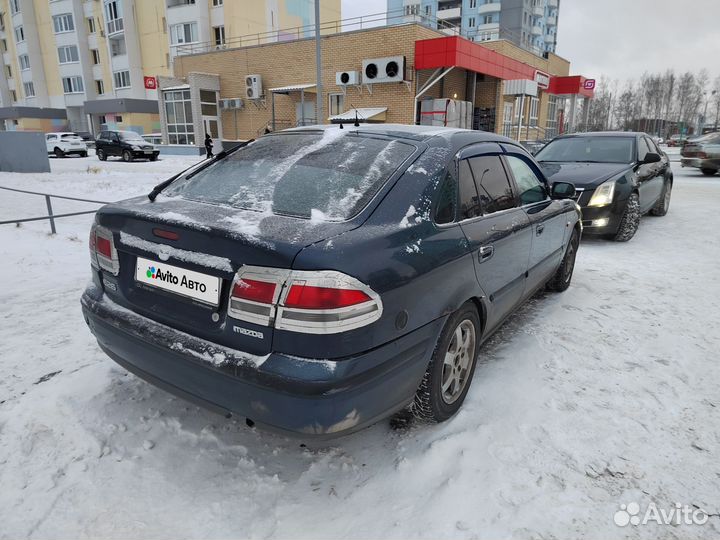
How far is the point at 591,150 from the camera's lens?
7758 millimetres

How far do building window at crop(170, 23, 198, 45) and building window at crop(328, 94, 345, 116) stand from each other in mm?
17259

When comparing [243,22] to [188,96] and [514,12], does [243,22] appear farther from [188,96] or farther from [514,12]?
[514,12]

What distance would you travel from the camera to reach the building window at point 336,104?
25.1 metres

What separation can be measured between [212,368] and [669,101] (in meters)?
92.5

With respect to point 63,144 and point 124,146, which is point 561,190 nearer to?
point 124,146

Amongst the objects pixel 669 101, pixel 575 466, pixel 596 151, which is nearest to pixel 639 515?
pixel 575 466

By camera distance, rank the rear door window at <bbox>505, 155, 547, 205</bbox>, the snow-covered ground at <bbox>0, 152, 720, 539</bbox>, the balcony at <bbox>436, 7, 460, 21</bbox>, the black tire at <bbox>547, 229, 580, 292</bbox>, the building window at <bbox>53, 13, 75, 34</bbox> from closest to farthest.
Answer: the snow-covered ground at <bbox>0, 152, 720, 539</bbox>
the rear door window at <bbox>505, 155, 547, 205</bbox>
the black tire at <bbox>547, 229, 580, 292</bbox>
the building window at <bbox>53, 13, 75, 34</bbox>
the balcony at <bbox>436, 7, 460, 21</bbox>

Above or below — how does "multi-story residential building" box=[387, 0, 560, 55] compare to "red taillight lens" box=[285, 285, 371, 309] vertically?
above

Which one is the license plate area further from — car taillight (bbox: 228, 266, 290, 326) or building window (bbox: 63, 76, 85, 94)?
building window (bbox: 63, 76, 85, 94)

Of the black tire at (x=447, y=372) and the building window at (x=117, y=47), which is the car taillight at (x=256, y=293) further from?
the building window at (x=117, y=47)

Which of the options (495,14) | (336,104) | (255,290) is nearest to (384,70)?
(336,104)

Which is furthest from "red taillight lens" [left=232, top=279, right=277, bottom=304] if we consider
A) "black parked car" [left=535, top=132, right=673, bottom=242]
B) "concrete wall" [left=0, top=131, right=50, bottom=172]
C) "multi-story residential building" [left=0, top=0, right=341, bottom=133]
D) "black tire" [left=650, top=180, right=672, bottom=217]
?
"multi-story residential building" [left=0, top=0, right=341, bottom=133]

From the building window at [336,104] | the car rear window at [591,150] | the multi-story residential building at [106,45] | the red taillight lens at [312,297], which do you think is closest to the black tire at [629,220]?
A: the car rear window at [591,150]

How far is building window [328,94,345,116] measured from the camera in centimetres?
2512
